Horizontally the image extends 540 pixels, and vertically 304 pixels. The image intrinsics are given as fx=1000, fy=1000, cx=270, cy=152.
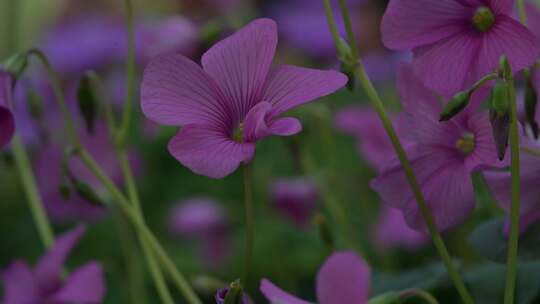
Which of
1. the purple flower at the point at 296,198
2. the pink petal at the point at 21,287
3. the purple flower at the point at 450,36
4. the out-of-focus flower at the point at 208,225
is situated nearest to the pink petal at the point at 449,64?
the purple flower at the point at 450,36

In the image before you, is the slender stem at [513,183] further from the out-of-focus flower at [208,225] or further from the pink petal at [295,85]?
the out-of-focus flower at [208,225]

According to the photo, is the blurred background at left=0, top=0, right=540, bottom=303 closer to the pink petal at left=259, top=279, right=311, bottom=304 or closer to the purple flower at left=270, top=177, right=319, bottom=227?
the purple flower at left=270, top=177, right=319, bottom=227

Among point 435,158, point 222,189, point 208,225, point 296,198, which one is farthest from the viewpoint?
point 222,189

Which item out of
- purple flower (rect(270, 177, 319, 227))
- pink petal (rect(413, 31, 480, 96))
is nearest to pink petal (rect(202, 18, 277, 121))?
pink petal (rect(413, 31, 480, 96))

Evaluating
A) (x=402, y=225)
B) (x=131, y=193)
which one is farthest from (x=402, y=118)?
(x=402, y=225)

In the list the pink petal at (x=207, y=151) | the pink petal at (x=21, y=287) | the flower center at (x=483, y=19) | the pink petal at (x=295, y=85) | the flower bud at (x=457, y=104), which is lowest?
the pink petal at (x=21, y=287)

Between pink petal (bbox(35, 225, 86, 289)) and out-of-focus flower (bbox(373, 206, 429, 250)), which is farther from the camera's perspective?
out-of-focus flower (bbox(373, 206, 429, 250))

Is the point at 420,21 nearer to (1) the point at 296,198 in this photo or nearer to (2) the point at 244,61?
(2) the point at 244,61

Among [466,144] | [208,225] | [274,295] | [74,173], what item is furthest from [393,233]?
[274,295]
